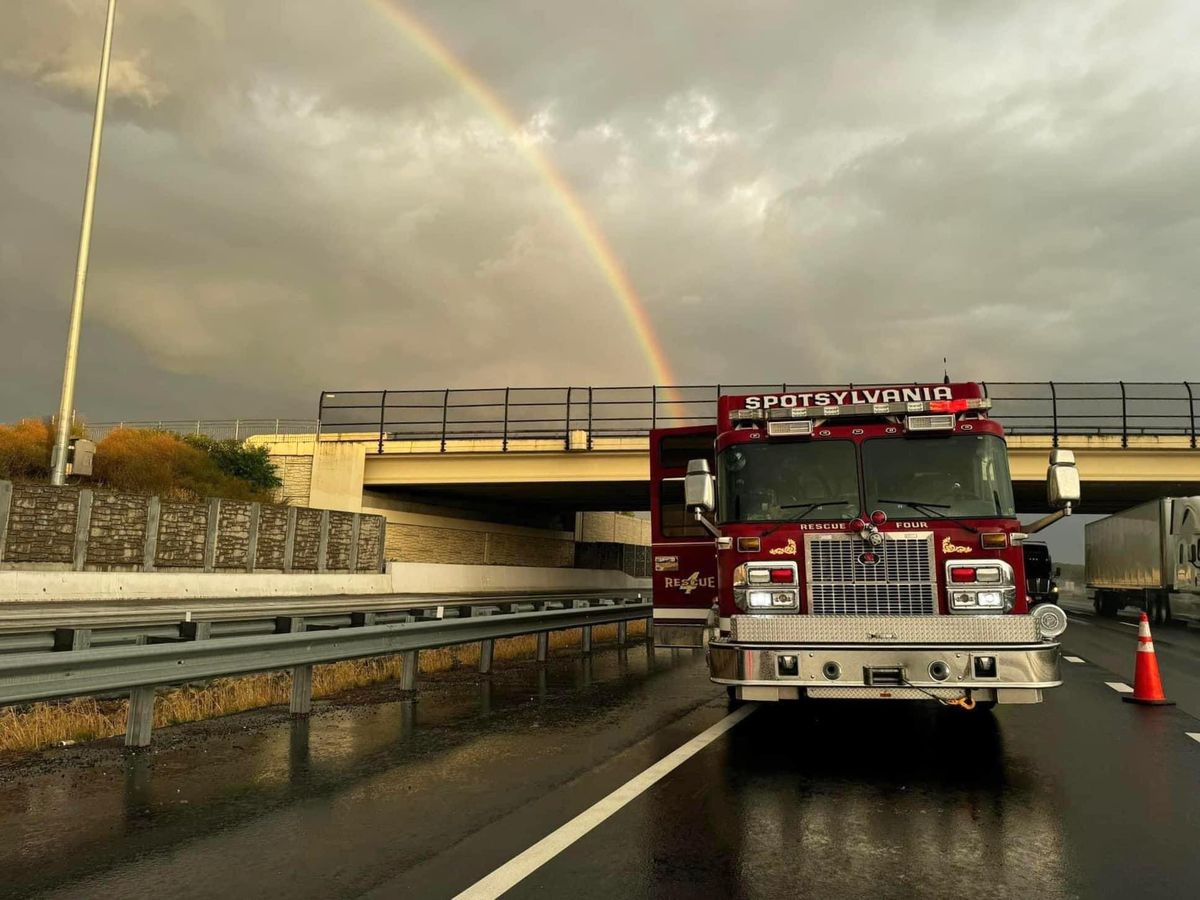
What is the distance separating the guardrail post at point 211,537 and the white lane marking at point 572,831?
2228cm

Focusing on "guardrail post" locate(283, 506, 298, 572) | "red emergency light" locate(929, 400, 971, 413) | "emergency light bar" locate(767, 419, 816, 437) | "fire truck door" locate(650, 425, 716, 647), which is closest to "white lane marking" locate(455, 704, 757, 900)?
"emergency light bar" locate(767, 419, 816, 437)

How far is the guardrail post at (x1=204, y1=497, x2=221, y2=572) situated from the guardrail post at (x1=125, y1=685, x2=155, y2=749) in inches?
824

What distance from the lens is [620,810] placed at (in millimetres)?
5504

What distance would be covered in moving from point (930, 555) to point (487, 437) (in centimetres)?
2782

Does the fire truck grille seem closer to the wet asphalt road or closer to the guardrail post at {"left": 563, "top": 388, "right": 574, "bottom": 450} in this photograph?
the wet asphalt road

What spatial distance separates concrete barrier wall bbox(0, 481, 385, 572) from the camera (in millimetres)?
21547

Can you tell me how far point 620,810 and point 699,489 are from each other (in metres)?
3.10

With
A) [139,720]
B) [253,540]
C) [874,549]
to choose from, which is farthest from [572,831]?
[253,540]

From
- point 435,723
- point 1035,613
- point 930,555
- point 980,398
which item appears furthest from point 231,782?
point 980,398

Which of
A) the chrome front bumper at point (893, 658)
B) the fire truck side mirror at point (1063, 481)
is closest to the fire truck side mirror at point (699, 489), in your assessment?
the chrome front bumper at point (893, 658)

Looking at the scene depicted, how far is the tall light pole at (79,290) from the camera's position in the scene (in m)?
22.8

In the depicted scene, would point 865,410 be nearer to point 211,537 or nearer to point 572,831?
point 572,831

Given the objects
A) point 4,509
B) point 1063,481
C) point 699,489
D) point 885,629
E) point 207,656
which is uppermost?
point 4,509

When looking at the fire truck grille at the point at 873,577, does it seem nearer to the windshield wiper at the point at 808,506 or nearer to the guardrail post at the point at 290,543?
the windshield wiper at the point at 808,506
